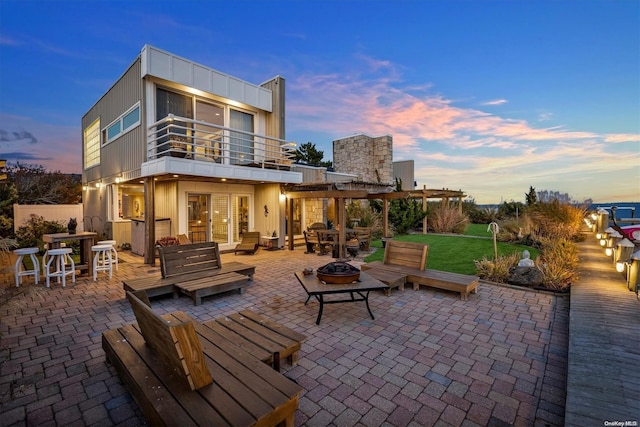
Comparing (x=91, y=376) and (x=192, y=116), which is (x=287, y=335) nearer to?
(x=91, y=376)

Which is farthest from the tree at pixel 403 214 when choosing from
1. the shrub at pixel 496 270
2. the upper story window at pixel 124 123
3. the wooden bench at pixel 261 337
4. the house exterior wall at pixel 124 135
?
the wooden bench at pixel 261 337

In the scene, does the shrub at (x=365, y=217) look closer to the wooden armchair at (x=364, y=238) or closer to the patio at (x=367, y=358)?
the wooden armchair at (x=364, y=238)

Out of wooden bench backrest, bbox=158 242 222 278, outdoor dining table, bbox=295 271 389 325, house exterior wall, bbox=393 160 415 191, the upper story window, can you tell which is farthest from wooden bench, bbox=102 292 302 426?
house exterior wall, bbox=393 160 415 191

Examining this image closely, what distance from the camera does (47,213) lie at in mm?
14117

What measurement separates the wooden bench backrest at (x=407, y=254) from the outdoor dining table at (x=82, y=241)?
7.20 m

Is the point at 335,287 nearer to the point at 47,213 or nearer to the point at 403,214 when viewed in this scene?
the point at 403,214

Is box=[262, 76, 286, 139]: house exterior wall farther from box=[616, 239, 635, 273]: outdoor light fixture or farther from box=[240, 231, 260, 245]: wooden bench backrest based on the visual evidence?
box=[616, 239, 635, 273]: outdoor light fixture

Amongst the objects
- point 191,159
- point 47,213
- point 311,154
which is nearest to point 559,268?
point 191,159

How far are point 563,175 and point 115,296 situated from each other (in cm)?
1922

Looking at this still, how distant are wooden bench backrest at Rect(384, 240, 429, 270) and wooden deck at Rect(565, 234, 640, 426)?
246 centimetres

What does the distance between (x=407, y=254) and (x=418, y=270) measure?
1.46ft

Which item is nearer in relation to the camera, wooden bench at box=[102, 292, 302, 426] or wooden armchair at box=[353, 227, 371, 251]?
wooden bench at box=[102, 292, 302, 426]

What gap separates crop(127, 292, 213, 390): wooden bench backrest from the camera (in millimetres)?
1794

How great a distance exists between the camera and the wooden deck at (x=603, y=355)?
2.10 meters
